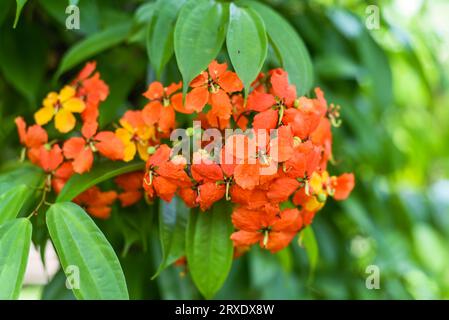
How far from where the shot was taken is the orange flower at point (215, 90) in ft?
2.68

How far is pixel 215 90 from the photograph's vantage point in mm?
821

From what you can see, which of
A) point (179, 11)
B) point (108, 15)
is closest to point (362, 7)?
point (108, 15)

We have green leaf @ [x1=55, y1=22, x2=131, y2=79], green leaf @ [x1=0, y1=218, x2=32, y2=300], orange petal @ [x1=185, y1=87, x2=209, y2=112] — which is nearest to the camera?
green leaf @ [x1=0, y1=218, x2=32, y2=300]

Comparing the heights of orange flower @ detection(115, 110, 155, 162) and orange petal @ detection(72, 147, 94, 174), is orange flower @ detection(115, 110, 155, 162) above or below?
above

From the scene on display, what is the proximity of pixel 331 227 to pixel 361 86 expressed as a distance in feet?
1.15

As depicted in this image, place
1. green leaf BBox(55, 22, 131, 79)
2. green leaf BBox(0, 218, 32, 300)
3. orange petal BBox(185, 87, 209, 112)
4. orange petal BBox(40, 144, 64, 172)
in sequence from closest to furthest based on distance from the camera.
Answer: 1. green leaf BBox(0, 218, 32, 300)
2. orange petal BBox(185, 87, 209, 112)
3. orange petal BBox(40, 144, 64, 172)
4. green leaf BBox(55, 22, 131, 79)

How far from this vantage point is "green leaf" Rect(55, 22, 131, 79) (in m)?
1.04

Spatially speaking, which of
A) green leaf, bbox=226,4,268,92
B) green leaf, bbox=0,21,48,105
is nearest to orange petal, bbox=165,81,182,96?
green leaf, bbox=226,4,268,92

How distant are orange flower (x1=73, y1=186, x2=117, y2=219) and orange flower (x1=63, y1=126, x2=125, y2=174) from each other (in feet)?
0.15

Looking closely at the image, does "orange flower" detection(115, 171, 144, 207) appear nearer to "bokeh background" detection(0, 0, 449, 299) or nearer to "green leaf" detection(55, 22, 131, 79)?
"bokeh background" detection(0, 0, 449, 299)

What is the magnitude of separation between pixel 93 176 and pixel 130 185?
2.5 inches

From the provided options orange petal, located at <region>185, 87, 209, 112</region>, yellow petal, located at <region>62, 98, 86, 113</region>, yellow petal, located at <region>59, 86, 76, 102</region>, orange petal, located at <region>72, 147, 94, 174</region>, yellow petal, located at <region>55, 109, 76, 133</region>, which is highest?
orange petal, located at <region>185, 87, 209, 112</region>

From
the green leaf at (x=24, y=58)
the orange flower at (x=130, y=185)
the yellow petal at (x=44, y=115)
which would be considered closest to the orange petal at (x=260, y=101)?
the orange flower at (x=130, y=185)
